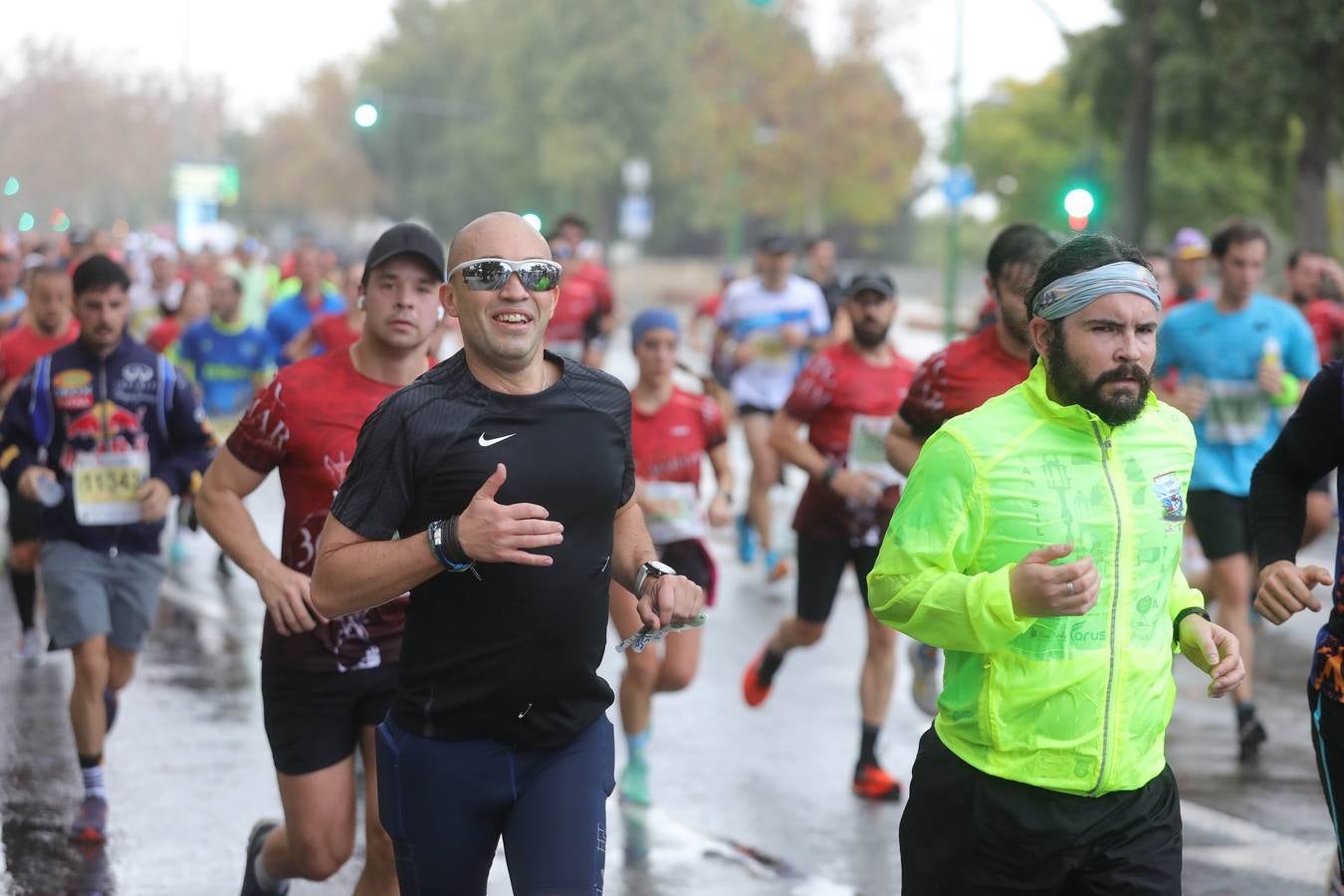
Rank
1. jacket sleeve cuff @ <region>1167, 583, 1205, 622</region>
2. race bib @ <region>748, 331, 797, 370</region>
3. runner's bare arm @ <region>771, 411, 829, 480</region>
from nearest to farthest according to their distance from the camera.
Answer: jacket sleeve cuff @ <region>1167, 583, 1205, 622</region> < runner's bare arm @ <region>771, 411, 829, 480</region> < race bib @ <region>748, 331, 797, 370</region>

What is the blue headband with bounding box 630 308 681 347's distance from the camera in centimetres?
827

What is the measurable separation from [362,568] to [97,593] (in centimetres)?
357

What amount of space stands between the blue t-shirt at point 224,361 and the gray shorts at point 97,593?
601 cm

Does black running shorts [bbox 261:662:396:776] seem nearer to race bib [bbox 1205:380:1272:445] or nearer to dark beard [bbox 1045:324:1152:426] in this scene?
dark beard [bbox 1045:324:1152:426]

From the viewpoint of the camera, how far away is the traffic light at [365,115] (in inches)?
543

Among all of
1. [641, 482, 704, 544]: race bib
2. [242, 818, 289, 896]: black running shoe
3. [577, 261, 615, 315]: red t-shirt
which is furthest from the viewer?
[577, 261, 615, 315]: red t-shirt

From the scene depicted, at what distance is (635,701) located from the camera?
24.5 feet

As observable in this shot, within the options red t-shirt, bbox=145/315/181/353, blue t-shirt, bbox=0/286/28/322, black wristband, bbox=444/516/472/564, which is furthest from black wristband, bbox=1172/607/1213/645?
blue t-shirt, bbox=0/286/28/322

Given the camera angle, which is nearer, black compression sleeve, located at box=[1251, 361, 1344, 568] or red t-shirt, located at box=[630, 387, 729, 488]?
black compression sleeve, located at box=[1251, 361, 1344, 568]

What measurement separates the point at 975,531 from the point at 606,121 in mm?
68980

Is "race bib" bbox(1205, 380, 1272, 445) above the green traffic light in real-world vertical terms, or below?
below

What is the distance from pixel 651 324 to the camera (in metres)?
8.35

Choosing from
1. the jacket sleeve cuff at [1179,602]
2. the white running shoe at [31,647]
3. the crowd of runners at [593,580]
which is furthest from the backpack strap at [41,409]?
the jacket sleeve cuff at [1179,602]

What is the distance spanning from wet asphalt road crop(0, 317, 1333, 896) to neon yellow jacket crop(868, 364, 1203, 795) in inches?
102
